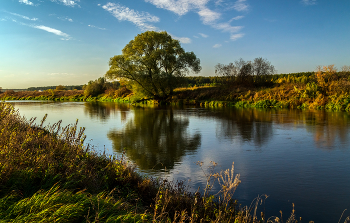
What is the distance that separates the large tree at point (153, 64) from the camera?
40.1 meters

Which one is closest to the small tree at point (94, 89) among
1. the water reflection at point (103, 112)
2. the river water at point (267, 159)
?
the water reflection at point (103, 112)

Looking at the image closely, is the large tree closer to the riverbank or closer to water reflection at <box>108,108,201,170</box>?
the riverbank

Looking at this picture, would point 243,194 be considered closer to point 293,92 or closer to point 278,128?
point 278,128

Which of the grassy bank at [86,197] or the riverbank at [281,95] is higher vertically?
the riverbank at [281,95]

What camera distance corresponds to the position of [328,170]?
A: 288 inches

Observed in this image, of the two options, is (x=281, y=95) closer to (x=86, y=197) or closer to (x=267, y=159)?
(x=267, y=159)

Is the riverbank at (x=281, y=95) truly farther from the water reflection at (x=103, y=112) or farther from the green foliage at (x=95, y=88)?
the green foliage at (x=95, y=88)

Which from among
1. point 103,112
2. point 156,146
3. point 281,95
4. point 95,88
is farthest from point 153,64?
point 95,88

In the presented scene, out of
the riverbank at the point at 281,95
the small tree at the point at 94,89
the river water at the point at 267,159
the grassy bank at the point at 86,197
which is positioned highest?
the small tree at the point at 94,89

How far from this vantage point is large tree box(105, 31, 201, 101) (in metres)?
40.1

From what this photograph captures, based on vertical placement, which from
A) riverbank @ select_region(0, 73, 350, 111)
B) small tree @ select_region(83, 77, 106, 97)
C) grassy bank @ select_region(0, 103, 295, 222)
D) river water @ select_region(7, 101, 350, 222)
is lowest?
river water @ select_region(7, 101, 350, 222)

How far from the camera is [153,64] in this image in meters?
41.2

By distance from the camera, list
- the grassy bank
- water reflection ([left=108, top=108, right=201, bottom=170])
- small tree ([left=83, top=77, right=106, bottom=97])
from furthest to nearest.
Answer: small tree ([left=83, top=77, right=106, bottom=97]) < water reflection ([left=108, top=108, right=201, bottom=170]) < the grassy bank

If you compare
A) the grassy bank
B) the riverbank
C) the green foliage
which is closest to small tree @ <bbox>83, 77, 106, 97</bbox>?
the green foliage
